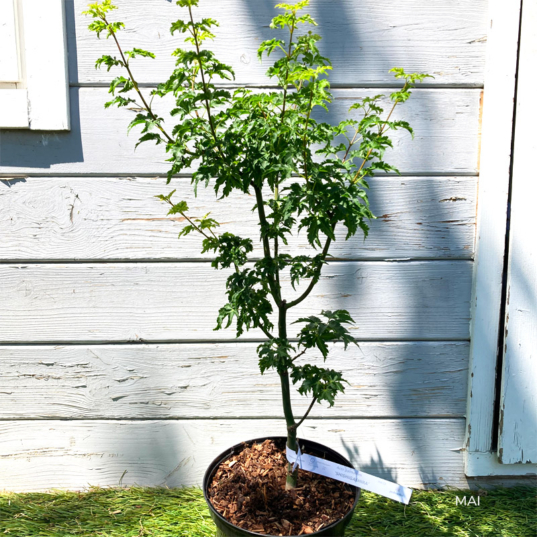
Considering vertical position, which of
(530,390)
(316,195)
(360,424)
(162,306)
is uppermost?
(316,195)

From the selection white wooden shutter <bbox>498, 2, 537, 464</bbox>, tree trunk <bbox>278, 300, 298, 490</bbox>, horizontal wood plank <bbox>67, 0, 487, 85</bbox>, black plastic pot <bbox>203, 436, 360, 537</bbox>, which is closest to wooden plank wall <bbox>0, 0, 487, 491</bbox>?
horizontal wood plank <bbox>67, 0, 487, 85</bbox>

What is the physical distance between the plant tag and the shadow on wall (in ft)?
3.82

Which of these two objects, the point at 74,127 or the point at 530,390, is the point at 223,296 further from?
the point at 530,390

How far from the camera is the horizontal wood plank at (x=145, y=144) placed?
5.63 feet

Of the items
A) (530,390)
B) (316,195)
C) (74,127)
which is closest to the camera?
(316,195)

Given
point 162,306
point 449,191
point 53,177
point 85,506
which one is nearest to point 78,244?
point 53,177

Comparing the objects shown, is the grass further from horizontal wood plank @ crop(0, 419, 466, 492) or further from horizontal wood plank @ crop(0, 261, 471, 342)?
horizontal wood plank @ crop(0, 261, 471, 342)

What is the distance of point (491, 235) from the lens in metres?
1.77

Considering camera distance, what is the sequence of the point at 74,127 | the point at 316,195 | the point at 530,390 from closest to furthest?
the point at 316,195 < the point at 74,127 < the point at 530,390

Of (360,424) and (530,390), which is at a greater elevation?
(530,390)

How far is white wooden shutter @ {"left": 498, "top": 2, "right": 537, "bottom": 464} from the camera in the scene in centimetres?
169

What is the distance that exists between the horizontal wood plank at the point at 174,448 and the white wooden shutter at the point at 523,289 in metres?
0.19

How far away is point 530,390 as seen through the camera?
72.8 inches

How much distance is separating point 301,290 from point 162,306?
480 millimetres
